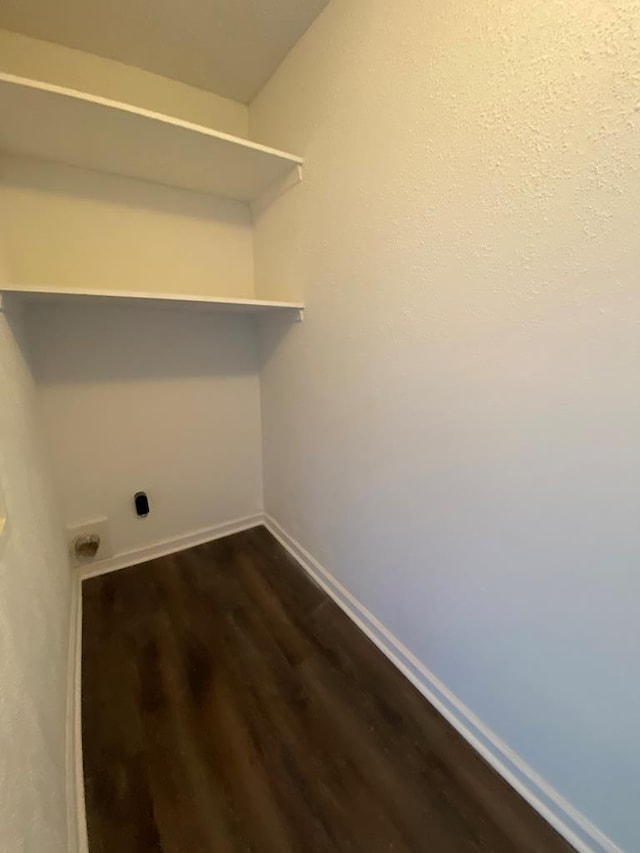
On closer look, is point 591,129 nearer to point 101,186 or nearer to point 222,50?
point 222,50

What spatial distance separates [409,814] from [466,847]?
0.44 ft

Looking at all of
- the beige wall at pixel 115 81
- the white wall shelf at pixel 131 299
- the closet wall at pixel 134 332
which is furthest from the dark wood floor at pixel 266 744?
the beige wall at pixel 115 81

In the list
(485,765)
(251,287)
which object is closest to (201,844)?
(485,765)

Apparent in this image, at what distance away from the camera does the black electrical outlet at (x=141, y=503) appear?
182cm

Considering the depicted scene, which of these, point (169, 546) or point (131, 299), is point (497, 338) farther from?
point (169, 546)

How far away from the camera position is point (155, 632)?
1.46 metres

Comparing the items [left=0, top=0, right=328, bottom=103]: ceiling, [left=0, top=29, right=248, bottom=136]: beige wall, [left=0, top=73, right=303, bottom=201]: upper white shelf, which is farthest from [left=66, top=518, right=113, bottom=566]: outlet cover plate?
[left=0, top=0, right=328, bottom=103]: ceiling

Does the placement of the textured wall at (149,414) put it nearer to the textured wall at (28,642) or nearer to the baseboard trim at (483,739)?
the textured wall at (28,642)

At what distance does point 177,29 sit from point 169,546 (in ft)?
6.93

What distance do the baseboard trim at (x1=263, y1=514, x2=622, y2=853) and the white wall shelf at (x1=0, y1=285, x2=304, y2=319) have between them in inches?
47.0

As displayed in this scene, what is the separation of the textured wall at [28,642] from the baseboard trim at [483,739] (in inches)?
38.4

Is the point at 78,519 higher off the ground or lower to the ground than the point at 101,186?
lower

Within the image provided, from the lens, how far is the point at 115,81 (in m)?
1.43

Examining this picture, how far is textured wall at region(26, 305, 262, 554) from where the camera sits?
1.56 metres
